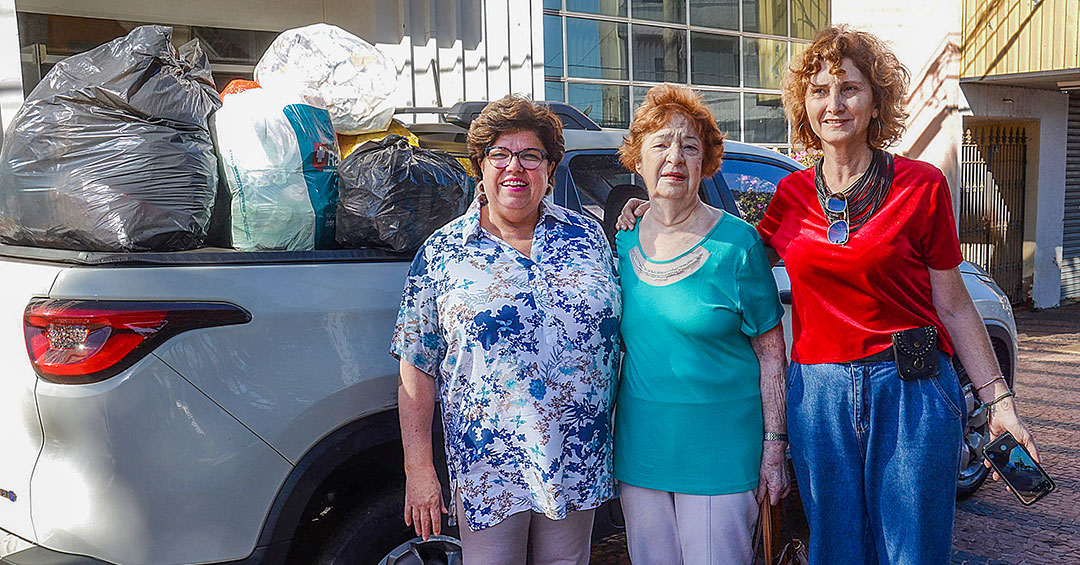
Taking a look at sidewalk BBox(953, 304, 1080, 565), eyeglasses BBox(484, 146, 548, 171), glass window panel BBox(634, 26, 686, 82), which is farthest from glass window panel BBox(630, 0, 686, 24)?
eyeglasses BBox(484, 146, 548, 171)

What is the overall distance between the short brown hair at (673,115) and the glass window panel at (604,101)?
740 cm

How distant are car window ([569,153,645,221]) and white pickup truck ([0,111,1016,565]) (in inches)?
40.7

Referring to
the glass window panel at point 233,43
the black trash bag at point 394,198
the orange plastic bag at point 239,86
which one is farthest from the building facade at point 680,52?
the black trash bag at point 394,198

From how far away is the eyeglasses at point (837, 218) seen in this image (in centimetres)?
238

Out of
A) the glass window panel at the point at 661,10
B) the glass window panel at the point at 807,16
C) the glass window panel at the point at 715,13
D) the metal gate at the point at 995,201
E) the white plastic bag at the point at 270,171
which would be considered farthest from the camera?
the glass window panel at the point at 807,16

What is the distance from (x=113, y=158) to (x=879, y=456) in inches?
88.0

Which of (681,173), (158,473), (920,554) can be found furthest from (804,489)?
(158,473)

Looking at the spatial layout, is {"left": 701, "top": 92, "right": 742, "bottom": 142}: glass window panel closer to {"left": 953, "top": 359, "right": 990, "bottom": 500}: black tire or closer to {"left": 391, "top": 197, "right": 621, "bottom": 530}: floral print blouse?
{"left": 953, "top": 359, "right": 990, "bottom": 500}: black tire

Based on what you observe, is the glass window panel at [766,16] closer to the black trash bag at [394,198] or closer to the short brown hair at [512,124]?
the black trash bag at [394,198]

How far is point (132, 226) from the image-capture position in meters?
2.41

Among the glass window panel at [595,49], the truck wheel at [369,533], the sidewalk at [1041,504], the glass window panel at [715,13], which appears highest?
the glass window panel at [715,13]

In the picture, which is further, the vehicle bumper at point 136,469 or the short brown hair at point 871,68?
the short brown hair at point 871,68

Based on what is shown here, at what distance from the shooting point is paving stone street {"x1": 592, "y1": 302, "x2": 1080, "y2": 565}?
4.28 m

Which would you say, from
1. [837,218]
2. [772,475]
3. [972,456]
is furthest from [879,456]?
[972,456]
